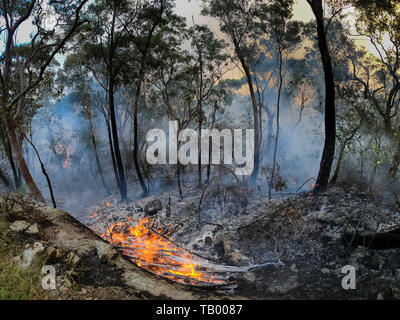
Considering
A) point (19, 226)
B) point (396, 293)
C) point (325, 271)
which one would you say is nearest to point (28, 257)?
point (19, 226)

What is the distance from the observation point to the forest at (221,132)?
25.3 ft

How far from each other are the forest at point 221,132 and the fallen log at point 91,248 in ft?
1.04

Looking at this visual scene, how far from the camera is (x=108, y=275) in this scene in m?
3.87

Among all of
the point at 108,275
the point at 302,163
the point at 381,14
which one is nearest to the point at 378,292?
the point at 108,275

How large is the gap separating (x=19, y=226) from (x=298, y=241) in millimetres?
6485

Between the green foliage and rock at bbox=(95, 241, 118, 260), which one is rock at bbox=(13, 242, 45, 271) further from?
rock at bbox=(95, 241, 118, 260)

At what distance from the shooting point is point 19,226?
13.3ft

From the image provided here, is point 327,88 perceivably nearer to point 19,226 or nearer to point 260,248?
point 260,248

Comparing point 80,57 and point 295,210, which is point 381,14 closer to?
point 295,210

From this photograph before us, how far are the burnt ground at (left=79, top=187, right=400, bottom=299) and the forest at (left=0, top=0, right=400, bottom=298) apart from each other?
6cm

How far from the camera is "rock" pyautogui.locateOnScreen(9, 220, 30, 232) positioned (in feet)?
13.1

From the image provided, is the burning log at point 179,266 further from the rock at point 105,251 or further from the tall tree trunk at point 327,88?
the tall tree trunk at point 327,88

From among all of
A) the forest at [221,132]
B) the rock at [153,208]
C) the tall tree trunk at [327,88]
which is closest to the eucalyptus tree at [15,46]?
the forest at [221,132]

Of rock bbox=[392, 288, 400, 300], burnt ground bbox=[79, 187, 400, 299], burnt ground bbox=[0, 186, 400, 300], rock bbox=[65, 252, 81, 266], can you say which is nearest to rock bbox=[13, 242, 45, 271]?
burnt ground bbox=[0, 186, 400, 300]
